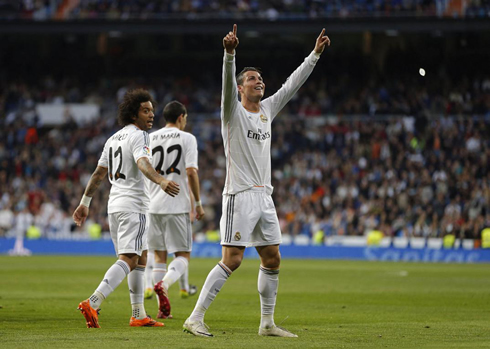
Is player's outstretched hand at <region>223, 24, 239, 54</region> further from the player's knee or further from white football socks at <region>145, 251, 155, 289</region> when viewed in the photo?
white football socks at <region>145, 251, 155, 289</region>

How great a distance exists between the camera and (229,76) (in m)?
7.39

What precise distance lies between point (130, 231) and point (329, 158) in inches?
995

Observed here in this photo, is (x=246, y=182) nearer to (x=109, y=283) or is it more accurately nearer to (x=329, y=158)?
(x=109, y=283)

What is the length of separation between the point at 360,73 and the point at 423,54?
3.21 metres

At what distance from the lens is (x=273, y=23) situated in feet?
117

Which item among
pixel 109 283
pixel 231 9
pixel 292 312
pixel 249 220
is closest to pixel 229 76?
pixel 249 220

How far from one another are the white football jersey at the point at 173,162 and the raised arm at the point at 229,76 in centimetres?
290

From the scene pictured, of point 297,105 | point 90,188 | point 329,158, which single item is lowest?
point 90,188

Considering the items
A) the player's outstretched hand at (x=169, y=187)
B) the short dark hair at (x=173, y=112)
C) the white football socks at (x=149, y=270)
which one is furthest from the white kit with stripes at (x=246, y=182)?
the white football socks at (x=149, y=270)

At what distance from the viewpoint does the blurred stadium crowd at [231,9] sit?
33.8 metres

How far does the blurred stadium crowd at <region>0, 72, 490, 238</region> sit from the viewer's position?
29625 mm

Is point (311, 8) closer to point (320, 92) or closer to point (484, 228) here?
point (320, 92)

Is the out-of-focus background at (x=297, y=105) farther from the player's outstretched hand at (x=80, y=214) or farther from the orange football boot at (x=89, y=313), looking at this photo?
the orange football boot at (x=89, y=313)

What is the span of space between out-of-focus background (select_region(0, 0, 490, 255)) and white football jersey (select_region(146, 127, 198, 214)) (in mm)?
18046
